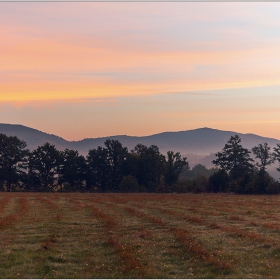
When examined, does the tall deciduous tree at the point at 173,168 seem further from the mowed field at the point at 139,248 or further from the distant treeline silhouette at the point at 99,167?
the mowed field at the point at 139,248

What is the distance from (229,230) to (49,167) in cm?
8350

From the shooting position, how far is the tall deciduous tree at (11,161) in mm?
99125

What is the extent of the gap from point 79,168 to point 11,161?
15.1 meters

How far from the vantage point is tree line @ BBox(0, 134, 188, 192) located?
99.8m

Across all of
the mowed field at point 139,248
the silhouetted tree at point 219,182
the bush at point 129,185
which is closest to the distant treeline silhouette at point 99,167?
the bush at point 129,185

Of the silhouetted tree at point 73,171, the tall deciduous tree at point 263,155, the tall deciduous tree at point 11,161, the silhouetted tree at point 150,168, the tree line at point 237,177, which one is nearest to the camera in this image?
the tree line at point 237,177

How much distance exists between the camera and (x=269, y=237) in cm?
2083

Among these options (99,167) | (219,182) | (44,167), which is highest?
(99,167)

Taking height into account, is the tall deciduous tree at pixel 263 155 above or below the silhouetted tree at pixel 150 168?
above

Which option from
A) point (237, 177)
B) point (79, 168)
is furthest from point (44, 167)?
point (237, 177)

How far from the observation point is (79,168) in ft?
339

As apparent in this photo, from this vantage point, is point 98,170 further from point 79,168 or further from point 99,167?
point 79,168

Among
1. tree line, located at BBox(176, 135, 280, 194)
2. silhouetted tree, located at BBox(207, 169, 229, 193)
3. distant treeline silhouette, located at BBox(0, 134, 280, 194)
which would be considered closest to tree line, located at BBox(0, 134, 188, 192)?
distant treeline silhouette, located at BBox(0, 134, 280, 194)

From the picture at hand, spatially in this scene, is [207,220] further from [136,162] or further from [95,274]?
[136,162]
